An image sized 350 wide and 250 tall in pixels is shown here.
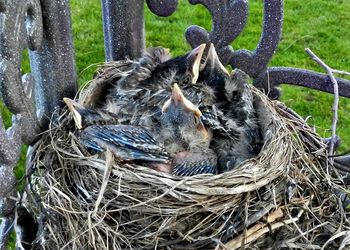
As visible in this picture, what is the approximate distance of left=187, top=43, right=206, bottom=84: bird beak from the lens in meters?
1.32

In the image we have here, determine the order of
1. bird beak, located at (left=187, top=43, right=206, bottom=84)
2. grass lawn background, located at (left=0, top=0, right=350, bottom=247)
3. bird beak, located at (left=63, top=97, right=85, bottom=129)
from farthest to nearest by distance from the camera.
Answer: grass lawn background, located at (left=0, top=0, right=350, bottom=247) < bird beak, located at (left=187, top=43, right=206, bottom=84) < bird beak, located at (left=63, top=97, right=85, bottom=129)

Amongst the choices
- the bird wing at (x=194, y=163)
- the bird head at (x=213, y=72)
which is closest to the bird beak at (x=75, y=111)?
the bird wing at (x=194, y=163)

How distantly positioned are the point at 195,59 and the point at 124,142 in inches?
12.0

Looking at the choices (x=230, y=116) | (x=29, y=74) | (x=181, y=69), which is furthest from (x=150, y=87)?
(x=29, y=74)

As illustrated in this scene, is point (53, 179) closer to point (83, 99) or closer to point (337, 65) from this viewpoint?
point (83, 99)

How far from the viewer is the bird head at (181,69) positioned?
1.33 meters

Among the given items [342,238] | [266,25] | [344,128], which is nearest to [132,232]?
[342,238]

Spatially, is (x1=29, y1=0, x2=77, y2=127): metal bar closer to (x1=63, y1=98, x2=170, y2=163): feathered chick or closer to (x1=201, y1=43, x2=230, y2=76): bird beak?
(x1=63, y1=98, x2=170, y2=163): feathered chick

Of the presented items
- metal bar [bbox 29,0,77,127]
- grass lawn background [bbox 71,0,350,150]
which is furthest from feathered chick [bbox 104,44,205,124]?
grass lawn background [bbox 71,0,350,150]

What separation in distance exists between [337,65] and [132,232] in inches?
86.9

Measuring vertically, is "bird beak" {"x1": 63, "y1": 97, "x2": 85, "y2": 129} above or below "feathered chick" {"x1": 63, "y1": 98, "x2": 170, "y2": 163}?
above

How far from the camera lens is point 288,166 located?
118cm

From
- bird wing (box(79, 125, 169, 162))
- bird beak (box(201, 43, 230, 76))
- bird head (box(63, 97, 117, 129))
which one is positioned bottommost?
bird wing (box(79, 125, 169, 162))

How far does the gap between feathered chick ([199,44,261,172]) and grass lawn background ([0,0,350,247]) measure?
53.6 inches
